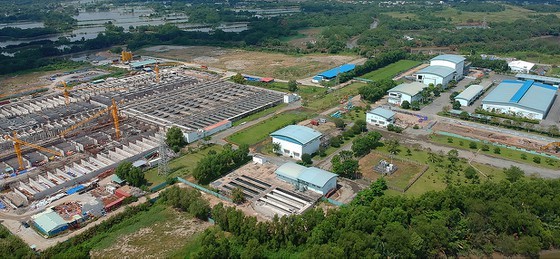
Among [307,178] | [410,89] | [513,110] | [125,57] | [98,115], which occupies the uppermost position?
[125,57]

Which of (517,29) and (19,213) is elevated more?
(517,29)

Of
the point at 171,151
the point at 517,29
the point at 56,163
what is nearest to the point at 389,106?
the point at 171,151

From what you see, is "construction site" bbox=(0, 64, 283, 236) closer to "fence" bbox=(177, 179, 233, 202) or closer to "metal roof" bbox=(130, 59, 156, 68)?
"fence" bbox=(177, 179, 233, 202)

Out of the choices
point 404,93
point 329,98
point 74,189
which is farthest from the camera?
point 329,98

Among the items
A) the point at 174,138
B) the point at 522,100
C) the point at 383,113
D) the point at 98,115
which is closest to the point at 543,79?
the point at 522,100

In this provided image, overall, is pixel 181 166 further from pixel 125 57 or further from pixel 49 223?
pixel 125 57

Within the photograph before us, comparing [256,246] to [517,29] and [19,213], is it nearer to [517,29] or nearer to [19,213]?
[19,213]

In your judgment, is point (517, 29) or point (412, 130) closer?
point (412, 130)

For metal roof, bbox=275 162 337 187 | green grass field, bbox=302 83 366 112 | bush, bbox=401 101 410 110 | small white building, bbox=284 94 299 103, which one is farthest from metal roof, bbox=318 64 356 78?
metal roof, bbox=275 162 337 187
